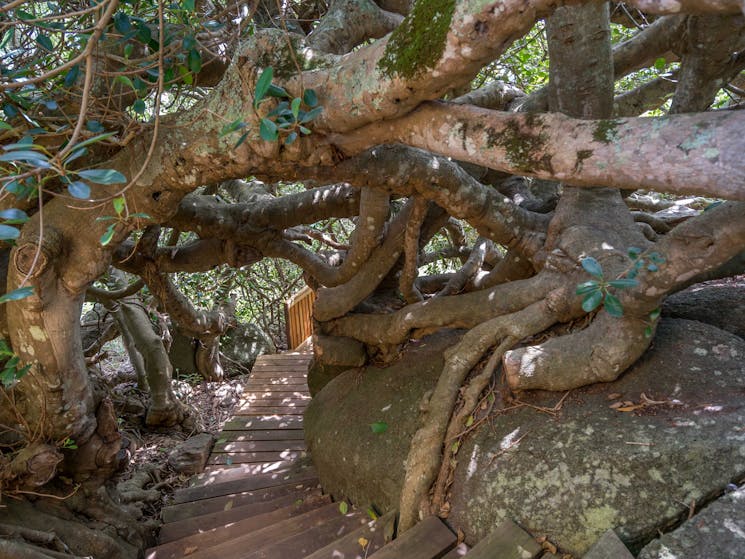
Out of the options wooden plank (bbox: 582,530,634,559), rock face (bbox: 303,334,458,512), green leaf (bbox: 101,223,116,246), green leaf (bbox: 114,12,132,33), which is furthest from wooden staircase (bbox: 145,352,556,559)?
green leaf (bbox: 114,12,132,33)

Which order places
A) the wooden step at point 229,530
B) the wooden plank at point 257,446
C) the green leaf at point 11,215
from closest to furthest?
the green leaf at point 11,215, the wooden step at point 229,530, the wooden plank at point 257,446

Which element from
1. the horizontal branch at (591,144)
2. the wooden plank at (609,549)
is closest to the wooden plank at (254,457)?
the wooden plank at (609,549)

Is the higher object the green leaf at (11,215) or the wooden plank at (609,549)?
the green leaf at (11,215)

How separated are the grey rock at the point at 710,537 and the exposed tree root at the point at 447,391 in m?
1.09

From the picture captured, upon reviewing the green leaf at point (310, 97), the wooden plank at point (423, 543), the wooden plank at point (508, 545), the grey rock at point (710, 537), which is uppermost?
the green leaf at point (310, 97)

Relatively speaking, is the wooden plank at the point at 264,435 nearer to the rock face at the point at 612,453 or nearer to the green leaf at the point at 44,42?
the rock face at the point at 612,453

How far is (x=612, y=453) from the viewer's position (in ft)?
6.73

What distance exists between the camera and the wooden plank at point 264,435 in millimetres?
4887

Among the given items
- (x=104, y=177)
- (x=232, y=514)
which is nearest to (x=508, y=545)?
(x=104, y=177)

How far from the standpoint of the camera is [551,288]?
278 centimetres

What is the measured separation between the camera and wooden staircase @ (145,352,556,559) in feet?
7.66

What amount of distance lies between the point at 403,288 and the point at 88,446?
223 centimetres

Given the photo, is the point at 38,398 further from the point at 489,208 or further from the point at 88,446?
the point at 489,208

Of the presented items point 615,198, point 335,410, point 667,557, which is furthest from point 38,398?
point 615,198
